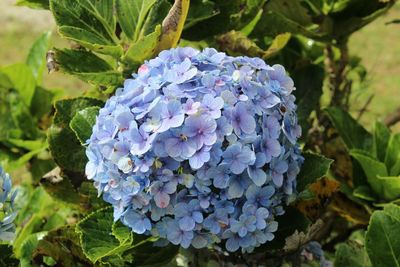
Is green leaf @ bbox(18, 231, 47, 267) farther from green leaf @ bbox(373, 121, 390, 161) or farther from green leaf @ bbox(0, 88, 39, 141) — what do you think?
green leaf @ bbox(373, 121, 390, 161)

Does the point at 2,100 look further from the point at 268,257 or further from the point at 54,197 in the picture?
the point at 268,257

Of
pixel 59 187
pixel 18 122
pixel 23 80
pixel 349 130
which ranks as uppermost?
pixel 349 130

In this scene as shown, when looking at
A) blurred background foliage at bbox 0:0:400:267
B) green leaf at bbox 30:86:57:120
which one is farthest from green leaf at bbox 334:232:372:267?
green leaf at bbox 30:86:57:120

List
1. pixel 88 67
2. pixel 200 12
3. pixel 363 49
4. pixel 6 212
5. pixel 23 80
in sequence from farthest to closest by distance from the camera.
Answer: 1. pixel 363 49
2. pixel 23 80
3. pixel 200 12
4. pixel 88 67
5. pixel 6 212

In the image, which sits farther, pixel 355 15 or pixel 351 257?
pixel 355 15

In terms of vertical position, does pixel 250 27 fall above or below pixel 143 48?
below

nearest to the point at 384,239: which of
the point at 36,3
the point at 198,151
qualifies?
the point at 198,151

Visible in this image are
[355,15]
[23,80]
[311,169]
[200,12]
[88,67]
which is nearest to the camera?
[311,169]

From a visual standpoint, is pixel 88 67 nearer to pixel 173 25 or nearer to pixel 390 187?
pixel 173 25
